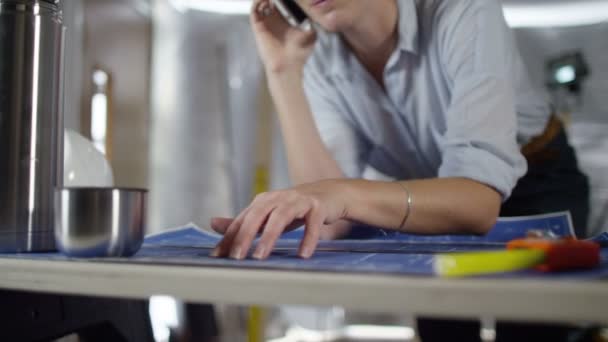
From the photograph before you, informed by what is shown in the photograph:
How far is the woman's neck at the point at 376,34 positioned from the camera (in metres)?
1.11

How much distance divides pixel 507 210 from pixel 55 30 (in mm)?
813

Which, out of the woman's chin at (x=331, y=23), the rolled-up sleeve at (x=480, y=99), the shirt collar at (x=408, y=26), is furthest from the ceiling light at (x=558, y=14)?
the woman's chin at (x=331, y=23)

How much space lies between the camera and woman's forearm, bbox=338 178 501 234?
700mm

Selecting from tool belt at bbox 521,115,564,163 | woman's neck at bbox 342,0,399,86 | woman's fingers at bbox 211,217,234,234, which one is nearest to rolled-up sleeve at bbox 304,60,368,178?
woman's neck at bbox 342,0,399,86

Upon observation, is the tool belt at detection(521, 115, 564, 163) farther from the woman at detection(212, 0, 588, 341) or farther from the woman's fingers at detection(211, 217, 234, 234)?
the woman's fingers at detection(211, 217, 234, 234)

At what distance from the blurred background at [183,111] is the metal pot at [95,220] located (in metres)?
0.80

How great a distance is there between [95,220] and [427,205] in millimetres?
476

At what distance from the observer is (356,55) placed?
1.17m

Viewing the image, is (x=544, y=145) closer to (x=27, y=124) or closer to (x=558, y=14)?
(x=558, y=14)

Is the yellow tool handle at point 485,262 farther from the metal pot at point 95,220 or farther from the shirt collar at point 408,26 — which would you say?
the shirt collar at point 408,26

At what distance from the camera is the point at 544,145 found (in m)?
1.05

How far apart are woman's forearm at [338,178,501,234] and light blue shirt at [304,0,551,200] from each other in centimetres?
4

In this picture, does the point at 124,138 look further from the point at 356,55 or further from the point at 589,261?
the point at 589,261

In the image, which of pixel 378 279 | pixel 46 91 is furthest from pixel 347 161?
pixel 378 279
